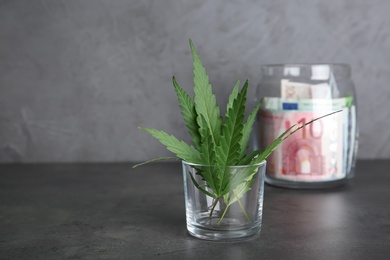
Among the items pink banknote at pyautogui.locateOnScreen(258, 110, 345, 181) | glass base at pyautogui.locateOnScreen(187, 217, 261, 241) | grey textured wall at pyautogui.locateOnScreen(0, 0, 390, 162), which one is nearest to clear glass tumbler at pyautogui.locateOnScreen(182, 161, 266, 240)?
glass base at pyautogui.locateOnScreen(187, 217, 261, 241)

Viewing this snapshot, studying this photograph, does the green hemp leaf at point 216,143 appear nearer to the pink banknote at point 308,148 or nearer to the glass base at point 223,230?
the glass base at point 223,230

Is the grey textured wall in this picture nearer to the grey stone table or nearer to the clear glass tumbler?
the grey stone table

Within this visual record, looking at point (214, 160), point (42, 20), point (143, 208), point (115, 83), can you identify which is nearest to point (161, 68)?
point (115, 83)

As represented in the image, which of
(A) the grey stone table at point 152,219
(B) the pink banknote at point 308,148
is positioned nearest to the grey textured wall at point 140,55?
(A) the grey stone table at point 152,219

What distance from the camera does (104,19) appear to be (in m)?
1.15

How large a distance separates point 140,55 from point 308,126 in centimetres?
38

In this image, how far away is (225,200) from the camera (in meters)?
0.69

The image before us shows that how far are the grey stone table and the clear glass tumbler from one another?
0.05 ft

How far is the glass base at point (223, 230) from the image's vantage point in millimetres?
687

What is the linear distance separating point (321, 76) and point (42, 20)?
547 millimetres

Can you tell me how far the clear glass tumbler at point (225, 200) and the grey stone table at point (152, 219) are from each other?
0.05ft

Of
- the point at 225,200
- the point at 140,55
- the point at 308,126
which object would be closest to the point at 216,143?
the point at 225,200

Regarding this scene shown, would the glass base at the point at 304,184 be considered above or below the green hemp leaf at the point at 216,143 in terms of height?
below

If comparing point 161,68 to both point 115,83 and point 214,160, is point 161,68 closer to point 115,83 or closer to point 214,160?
point 115,83
